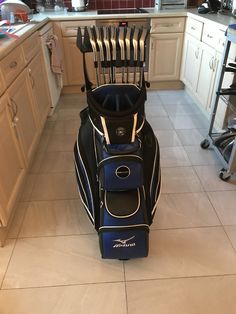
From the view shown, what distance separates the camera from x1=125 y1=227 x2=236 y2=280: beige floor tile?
4.32 ft

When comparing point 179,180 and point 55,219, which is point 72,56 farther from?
point 55,219

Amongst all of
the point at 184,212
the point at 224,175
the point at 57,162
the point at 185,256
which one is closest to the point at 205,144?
the point at 224,175

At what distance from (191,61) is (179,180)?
1574 millimetres

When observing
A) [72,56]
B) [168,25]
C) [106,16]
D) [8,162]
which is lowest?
[8,162]

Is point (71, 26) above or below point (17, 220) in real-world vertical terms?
above

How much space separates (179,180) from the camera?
1903mm

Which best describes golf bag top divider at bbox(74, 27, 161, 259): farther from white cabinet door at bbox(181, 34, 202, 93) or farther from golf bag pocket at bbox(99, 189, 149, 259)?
white cabinet door at bbox(181, 34, 202, 93)

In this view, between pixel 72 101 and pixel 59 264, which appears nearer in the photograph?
pixel 59 264

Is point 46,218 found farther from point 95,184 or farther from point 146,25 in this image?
point 146,25

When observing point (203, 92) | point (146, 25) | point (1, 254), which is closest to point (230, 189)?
point (203, 92)

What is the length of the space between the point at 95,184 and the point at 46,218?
471 mm

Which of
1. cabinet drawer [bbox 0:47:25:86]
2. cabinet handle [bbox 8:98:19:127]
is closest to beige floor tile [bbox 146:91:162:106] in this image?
cabinet drawer [bbox 0:47:25:86]

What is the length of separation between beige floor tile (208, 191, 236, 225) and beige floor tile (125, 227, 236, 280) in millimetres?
99

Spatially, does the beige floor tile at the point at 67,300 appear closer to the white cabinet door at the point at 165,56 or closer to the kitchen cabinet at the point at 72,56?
the kitchen cabinet at the point at 72,56
